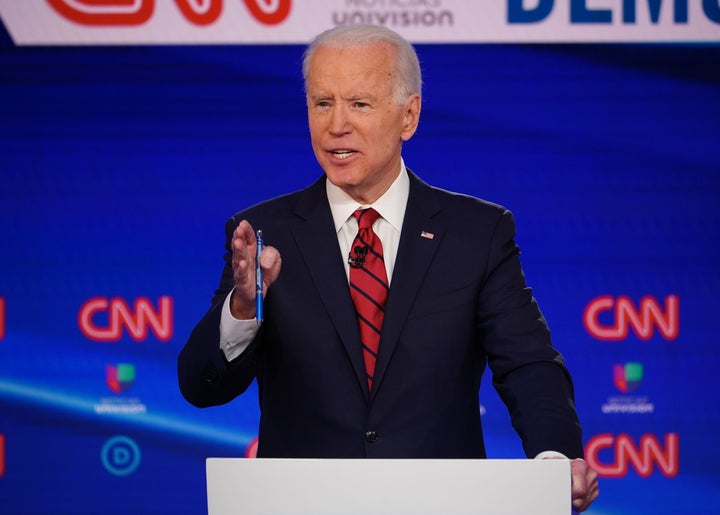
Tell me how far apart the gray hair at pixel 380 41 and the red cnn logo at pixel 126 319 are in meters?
1.78

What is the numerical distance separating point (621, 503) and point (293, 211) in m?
2.11

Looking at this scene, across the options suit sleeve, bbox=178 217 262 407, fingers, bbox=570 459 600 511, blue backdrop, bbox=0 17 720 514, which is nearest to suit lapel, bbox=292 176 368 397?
suit sleeve, bbox=178 217 262 407

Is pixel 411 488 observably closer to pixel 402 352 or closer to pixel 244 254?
pixel 244 254

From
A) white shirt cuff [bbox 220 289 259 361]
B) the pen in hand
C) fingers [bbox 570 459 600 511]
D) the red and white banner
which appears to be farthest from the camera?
the red and white banner

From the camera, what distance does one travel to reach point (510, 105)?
12.4 feet

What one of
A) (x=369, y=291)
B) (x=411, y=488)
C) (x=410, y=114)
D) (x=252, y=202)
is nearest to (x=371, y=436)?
(x=369, y=291)

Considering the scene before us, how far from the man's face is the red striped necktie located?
5.7 inches

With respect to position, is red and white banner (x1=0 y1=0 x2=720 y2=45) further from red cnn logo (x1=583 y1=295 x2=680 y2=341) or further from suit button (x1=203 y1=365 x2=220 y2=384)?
suit button (x1=203 y1=365 x2=220 y2=384)

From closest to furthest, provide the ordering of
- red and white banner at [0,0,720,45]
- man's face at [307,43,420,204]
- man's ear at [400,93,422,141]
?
man's face at [307,43,420,204] < man's ear at [400,93,422,141] < red and white banner at [0,0,720,45]

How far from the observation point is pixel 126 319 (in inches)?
151

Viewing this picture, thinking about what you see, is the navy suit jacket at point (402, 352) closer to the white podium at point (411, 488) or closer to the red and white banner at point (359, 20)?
the white podium at point (411, 488)

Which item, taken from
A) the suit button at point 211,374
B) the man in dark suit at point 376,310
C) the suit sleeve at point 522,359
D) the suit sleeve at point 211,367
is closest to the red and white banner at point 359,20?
the man in dark suit at point 376,310

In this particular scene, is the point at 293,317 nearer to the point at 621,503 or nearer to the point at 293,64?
the point at 293,64

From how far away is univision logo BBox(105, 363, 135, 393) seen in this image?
3.83 meters
